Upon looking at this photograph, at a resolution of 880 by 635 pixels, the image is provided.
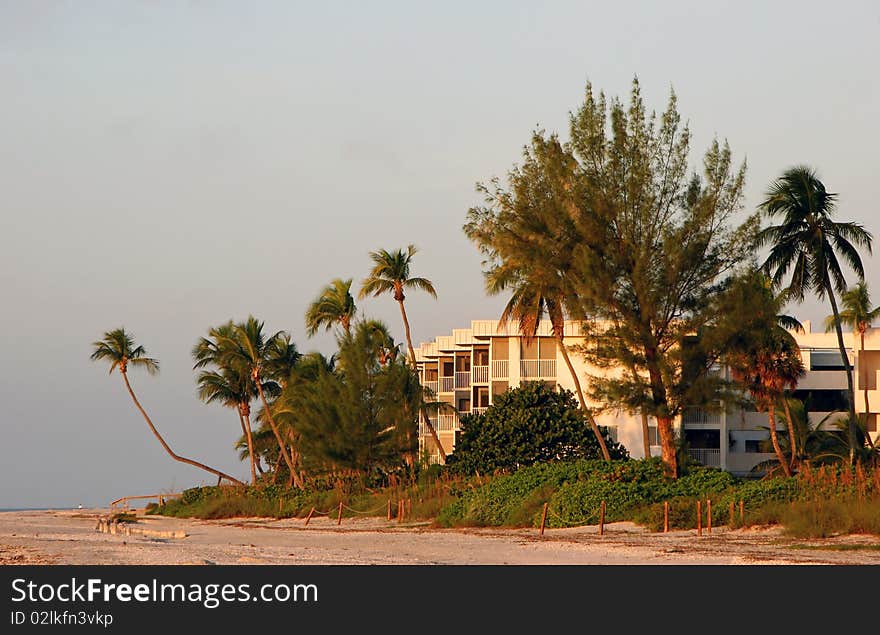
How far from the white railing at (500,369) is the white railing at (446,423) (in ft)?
21.7

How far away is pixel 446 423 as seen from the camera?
70.6 meters

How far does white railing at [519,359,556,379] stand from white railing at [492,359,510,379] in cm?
88

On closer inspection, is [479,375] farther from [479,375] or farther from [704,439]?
[704,439]

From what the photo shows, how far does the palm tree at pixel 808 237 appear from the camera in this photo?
45.9 m

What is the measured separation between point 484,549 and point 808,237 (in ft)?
80.7

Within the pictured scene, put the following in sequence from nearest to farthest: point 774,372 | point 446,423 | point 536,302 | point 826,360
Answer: point 774,372
point 536,302
point 826,360
point 446,423

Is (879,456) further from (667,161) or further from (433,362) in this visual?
(433,362)

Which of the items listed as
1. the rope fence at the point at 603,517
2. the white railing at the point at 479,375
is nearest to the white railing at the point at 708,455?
the white railing at the point at 479,375

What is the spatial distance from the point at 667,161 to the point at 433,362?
43174 mm

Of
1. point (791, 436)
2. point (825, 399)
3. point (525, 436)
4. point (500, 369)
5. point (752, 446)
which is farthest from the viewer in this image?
point (825, 399)

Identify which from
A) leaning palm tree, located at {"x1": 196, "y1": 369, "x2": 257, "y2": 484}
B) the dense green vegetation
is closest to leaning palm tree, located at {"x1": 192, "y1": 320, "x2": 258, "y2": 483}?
leaning palm tree, located at {"x1": 196, "y1": 369, "x2": 257, "y2": 484}

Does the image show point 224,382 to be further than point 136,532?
Yes

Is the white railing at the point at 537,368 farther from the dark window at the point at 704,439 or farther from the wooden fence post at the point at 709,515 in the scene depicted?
the wooden fence post at the point at 709,515

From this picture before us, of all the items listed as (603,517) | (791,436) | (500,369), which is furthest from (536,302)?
(603,517)
